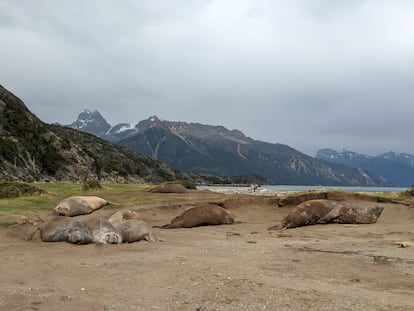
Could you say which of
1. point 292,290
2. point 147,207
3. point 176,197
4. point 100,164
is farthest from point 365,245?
point 100,164

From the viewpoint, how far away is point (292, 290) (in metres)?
8.66

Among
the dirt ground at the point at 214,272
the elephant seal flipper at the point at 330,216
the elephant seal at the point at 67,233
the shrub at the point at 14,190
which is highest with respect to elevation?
the shrub at the point at 14,190

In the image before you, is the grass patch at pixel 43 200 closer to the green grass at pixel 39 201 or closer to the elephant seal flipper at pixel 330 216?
the green grass at pixel 39 201

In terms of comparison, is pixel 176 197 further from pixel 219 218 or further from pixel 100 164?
pixel 100 164

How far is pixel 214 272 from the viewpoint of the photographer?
10.1 metres

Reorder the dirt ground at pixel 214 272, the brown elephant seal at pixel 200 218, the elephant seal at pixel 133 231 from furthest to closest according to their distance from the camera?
the brown elephant seal at pixel 200 218, the elephant seal at pixel 133 231, the dirt ground at pixel 214 272

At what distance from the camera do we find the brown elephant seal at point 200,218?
19641mm

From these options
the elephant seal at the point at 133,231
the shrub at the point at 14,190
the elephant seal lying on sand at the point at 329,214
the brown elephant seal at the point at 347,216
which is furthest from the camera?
the shrub at the point at 14,190

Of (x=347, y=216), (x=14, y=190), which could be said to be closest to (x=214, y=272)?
(x=347, y=216)

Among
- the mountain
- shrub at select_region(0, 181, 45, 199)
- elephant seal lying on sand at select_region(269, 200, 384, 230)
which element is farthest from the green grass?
the mountain

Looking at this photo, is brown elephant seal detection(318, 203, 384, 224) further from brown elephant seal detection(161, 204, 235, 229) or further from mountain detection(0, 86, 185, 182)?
mountain detection(0, 86, 185, 182)

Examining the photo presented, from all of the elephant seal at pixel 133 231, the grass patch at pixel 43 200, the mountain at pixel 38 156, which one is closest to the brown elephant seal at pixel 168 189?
the grass patch at pixel 43 200

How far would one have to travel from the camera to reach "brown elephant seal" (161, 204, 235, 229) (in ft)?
64.4

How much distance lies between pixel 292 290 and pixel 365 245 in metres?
6.44
